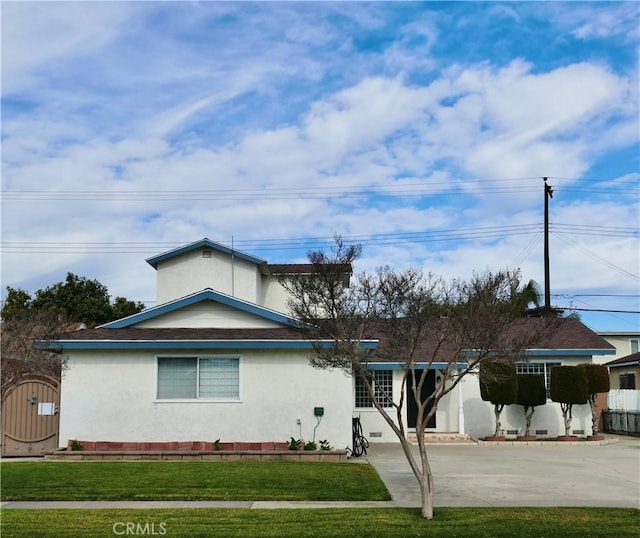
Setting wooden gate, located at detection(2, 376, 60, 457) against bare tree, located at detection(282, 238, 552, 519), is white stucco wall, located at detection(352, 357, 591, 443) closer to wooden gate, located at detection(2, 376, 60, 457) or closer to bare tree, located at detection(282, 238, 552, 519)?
wooden gate, located at detection(2, 376, 60, 457)

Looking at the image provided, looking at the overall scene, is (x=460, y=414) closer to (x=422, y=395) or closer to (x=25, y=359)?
(x=422, y=395)

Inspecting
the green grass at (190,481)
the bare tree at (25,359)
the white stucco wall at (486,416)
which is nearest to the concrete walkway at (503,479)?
the green grass at (190,481)

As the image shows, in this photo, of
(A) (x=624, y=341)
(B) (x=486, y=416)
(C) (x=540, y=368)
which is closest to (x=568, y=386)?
(C) (x=540, y=368)

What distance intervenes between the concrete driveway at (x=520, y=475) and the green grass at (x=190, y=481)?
892mm

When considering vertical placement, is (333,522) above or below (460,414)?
below

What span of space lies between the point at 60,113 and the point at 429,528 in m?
13.0

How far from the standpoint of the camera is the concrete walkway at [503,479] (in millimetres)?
11555

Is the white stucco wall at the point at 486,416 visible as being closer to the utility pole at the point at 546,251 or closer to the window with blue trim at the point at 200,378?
the window with blue trim at the point at 200,378

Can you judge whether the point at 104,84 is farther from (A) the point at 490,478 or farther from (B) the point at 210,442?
(A) the point at 490,478

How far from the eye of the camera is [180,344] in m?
17.8

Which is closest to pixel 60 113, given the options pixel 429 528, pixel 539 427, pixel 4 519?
pixel 4 519

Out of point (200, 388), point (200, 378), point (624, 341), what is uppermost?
point (624, 341)

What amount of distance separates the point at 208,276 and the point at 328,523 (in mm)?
17741

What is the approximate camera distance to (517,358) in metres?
11.4
